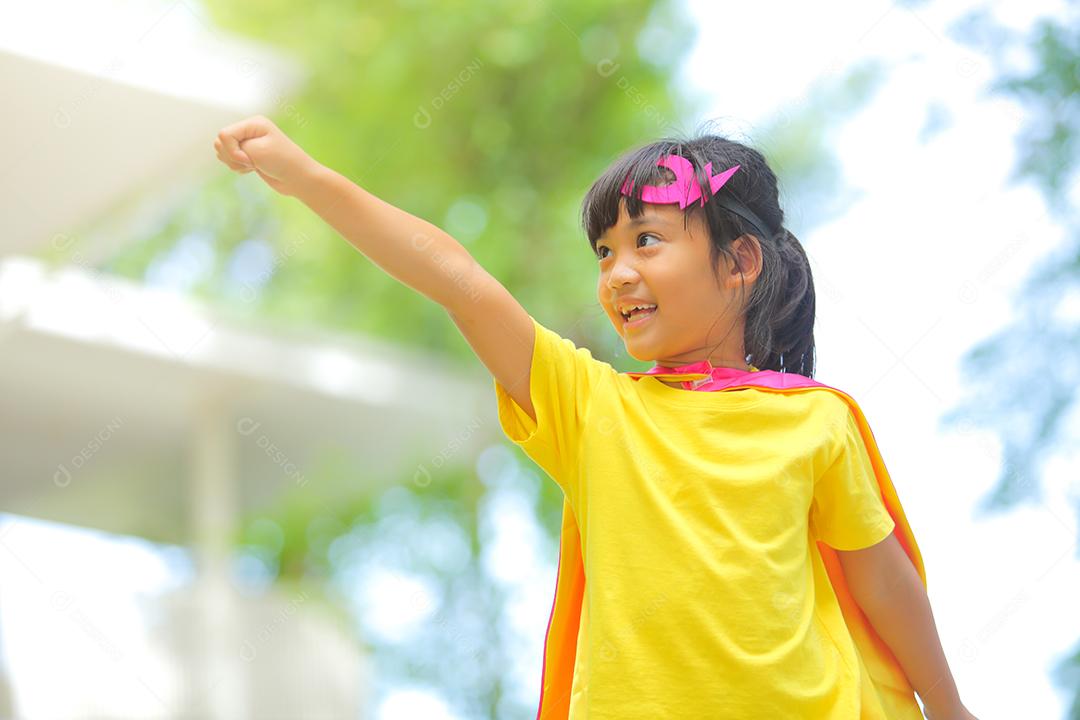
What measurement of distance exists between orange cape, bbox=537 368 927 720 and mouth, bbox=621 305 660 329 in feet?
0.18

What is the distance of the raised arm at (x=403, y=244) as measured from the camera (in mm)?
1342

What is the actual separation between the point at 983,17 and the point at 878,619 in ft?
17.0

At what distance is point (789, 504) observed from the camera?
145 cm

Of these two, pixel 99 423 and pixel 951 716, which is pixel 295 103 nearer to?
pixel 99 423

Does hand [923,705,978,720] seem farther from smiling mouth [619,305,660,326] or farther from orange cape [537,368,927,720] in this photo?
smiling mouth [619,305,660,326]

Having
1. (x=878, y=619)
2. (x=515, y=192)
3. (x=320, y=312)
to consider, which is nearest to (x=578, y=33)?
(x=515, y=192)

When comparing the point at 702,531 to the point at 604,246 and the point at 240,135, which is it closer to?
the point at 604,246

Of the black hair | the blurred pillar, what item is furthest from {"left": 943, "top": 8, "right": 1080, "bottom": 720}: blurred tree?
the black hair

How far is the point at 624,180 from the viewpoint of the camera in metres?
1.59

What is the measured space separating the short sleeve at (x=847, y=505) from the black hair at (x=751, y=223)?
169 mm

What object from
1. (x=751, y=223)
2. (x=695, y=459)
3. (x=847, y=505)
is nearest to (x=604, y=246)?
(x=751, y=223)

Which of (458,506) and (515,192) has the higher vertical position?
(515,192)

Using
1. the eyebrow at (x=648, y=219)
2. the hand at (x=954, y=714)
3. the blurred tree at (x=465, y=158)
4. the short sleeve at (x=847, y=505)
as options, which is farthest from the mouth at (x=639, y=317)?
the blurred tree at (x=465, y=158)

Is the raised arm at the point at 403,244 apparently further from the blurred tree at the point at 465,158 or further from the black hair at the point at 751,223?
the blurred tree at the point at 465,158
